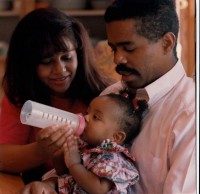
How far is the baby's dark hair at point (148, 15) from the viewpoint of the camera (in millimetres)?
969

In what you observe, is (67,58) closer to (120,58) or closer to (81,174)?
(120,58)

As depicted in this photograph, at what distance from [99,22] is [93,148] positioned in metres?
1.89

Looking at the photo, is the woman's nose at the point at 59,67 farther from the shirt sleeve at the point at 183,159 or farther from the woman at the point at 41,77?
the shirt sleeve at the point at 183,159

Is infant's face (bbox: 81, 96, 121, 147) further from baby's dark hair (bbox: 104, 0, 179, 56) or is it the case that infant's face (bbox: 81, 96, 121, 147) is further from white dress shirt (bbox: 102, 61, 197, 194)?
baby's dark hair (bbox: 104, 0, 179, 56)

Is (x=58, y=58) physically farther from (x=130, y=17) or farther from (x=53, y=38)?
(x=130, y=17)

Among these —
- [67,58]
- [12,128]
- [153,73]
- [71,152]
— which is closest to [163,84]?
[153,73]

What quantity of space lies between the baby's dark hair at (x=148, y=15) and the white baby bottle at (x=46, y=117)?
0.25 meters

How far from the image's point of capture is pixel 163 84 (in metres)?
0.98

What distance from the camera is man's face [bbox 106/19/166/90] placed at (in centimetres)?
97

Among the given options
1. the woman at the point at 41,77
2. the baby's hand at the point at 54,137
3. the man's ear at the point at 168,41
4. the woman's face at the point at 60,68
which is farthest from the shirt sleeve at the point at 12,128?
the man's ear at the point at 168,41

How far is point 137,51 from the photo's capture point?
0.97m

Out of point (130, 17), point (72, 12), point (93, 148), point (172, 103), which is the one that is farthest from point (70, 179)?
point (72, 12)

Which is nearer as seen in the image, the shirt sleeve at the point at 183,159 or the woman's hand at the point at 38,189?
the shirt sleeve at the point at 183,159

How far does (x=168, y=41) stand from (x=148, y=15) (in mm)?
75
